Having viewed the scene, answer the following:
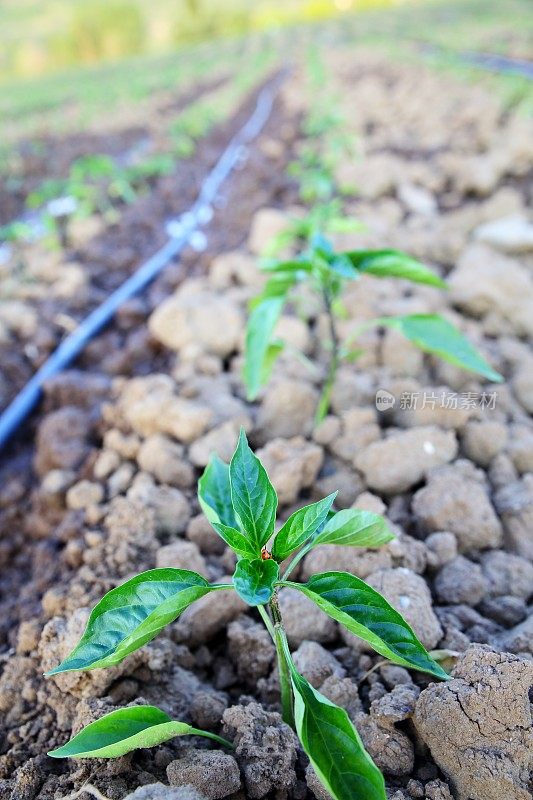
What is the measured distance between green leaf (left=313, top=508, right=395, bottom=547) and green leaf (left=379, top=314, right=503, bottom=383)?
2.08ft

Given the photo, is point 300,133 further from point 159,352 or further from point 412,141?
point 159,352

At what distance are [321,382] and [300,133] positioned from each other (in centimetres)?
449

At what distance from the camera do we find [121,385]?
78.6 inches

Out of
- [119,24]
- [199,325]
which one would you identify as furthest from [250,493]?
[119,24]

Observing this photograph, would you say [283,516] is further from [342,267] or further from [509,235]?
[509,235]

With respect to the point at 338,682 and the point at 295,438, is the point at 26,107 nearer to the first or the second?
the point at 295,438

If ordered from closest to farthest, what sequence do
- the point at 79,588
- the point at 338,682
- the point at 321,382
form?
the point at 338,682 < the point at 79,588 < the point at 321,382

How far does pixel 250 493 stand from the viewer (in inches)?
35.6

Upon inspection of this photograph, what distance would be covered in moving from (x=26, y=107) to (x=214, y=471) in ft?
36.9

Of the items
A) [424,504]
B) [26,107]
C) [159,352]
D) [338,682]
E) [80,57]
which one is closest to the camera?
[338,682]

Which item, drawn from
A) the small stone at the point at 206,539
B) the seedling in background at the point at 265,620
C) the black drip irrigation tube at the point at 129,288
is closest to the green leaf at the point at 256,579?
the seedling in background at the point at 265,620

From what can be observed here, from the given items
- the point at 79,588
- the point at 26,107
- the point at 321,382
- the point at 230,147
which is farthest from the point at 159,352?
the point at 26,107

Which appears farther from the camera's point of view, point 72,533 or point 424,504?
point 72,533

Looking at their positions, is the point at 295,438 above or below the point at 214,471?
below
